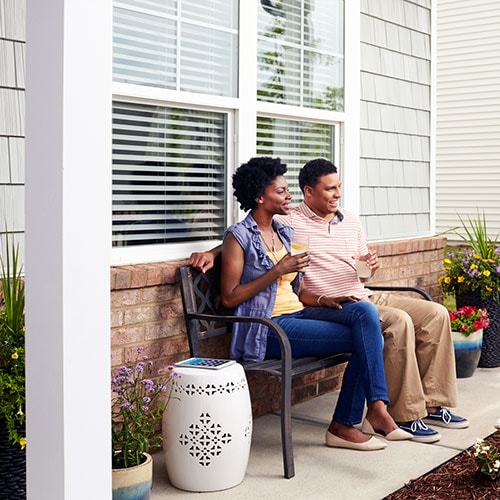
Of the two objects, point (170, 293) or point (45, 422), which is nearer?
point (45, 422)

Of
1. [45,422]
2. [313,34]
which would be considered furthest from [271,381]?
[45,422]

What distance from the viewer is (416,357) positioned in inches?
178

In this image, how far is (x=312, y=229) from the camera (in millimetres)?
4445

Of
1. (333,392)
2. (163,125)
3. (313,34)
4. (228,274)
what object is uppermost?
(313,34)

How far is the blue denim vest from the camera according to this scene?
3951 millimetres

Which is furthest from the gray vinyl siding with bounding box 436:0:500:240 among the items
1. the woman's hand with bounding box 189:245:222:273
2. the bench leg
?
the bench leg

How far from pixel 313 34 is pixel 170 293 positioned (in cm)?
191

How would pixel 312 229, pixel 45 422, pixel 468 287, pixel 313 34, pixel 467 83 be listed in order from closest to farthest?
pixel 45 422, pixel 312 229, pixel 313 34, pixel 468 287, pixel 467 83

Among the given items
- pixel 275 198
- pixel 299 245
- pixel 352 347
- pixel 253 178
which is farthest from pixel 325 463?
pixel 253 178

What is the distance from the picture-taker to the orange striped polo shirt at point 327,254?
443 centimetres

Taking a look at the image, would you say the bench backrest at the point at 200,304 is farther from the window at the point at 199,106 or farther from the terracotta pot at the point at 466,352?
the terracotta pot at the point at 466,352

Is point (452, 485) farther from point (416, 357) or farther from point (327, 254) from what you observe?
point (327, 254)

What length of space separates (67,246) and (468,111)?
878 cm

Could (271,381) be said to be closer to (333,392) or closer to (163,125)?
(333,392)
